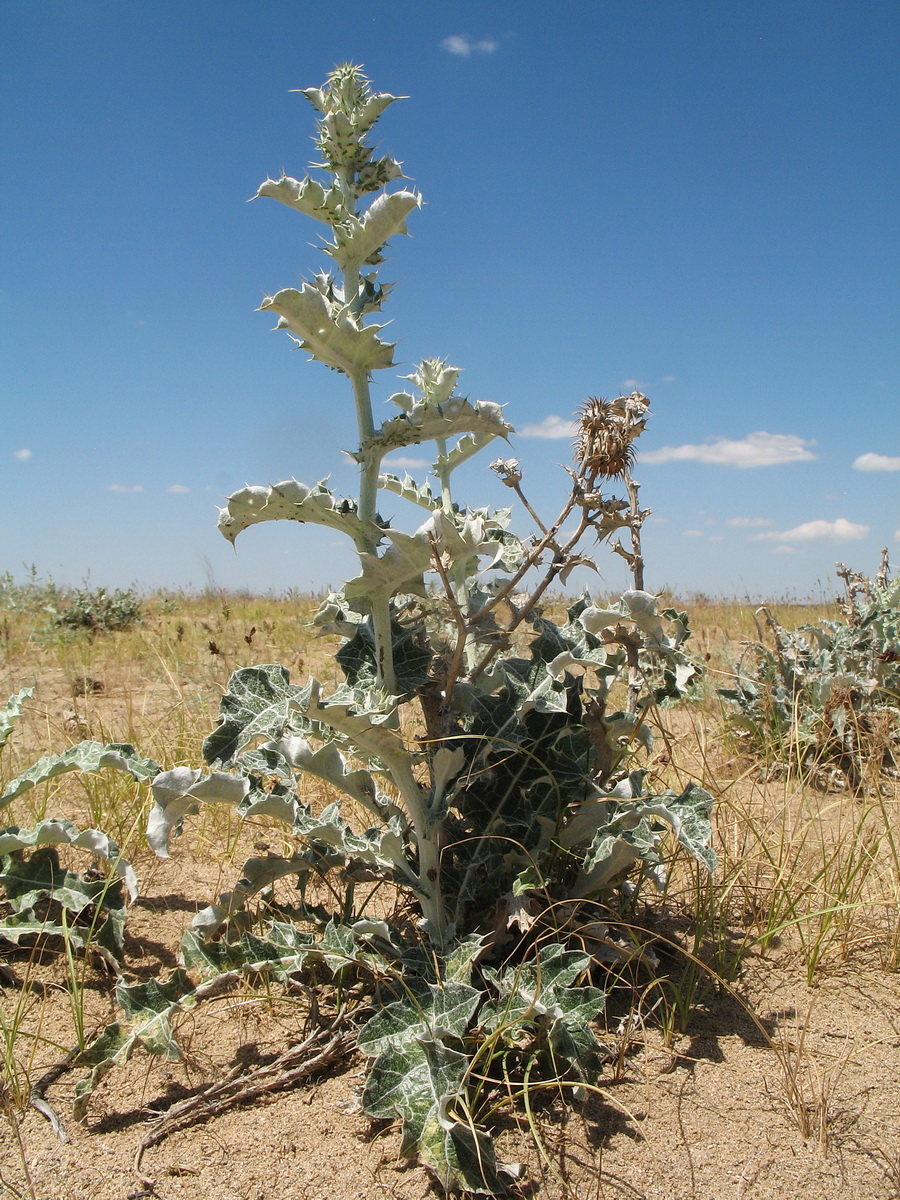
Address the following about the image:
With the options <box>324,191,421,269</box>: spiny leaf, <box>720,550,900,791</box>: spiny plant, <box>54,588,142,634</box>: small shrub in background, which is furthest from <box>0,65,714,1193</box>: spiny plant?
<box>54,588,142,634</box>: small shrub in background

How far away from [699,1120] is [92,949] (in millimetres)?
1524

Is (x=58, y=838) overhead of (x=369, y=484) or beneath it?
beneath

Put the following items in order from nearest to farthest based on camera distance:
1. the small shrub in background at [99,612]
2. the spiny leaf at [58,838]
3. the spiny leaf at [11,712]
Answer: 1. the spiny leaf at [58,838]
2. the spiny leaf at [11,712]
3. the small shrub in background at [99,612]

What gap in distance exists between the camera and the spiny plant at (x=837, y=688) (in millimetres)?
3543

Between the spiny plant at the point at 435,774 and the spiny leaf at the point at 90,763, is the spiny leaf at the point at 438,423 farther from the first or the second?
the spiny leaf at the point at 90,763

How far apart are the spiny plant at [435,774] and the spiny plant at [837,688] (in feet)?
6.44

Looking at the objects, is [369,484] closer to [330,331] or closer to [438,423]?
[438,423]

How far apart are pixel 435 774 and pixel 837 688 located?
107 inches

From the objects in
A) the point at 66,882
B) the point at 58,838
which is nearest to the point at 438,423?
the point at 58,838

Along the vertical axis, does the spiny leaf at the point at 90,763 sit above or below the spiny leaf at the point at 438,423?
below

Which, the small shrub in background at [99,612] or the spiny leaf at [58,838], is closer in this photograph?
the spiny leaf at [58,838]

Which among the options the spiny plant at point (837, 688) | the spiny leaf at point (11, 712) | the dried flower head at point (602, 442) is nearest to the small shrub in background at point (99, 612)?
the spiny leaf at point (11, 712)

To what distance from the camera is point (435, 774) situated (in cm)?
165

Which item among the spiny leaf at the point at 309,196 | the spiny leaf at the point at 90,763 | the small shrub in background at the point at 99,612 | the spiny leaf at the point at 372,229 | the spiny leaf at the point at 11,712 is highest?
the spiny leaf at the point at 309,196
